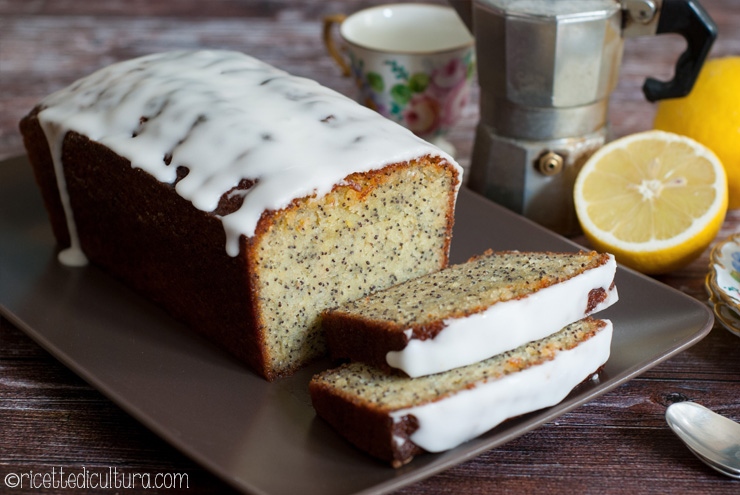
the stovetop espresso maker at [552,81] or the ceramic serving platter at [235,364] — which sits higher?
the stovetop espresso maker at [552,81]

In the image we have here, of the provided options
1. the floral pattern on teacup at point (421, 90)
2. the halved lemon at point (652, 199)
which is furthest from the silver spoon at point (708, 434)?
the floral pattern on teacup at point (421, 90)

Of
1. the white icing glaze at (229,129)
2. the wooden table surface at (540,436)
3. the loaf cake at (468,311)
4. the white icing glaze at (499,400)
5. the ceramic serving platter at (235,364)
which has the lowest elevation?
the wooden table surface at (540,436)

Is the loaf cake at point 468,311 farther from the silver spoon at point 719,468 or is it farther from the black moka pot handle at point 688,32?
the black moka pot handle at point 688,32

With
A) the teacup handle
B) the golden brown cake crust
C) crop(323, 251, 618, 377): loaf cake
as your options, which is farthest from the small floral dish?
the teacup handle

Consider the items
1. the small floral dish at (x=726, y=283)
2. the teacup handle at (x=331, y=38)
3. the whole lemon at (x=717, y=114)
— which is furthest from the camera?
the teacup handle at (x=331, y=38)

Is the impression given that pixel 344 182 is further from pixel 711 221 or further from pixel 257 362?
pixel 711 221

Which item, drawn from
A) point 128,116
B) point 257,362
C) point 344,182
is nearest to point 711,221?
point 344,182
